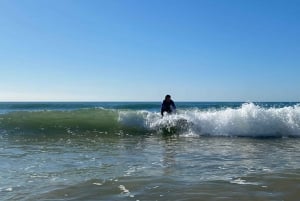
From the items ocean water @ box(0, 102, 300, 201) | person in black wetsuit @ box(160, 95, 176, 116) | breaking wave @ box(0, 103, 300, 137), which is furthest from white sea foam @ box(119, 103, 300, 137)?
ocean water @ box(0, 102, 300, 201)

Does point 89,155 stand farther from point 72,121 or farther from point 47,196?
point 72,121

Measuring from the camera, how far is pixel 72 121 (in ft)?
79.7

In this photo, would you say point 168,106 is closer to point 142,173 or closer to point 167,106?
point 167,106

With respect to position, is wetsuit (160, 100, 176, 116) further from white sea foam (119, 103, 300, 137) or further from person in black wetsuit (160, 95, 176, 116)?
white sea foam (119, 103, 300, 137)

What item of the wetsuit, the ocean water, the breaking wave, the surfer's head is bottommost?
the ocean water

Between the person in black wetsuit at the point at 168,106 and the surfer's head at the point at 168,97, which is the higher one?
the surfer's head at the point at 168,97

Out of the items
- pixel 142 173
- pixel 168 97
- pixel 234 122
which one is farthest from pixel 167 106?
pixel 142 173

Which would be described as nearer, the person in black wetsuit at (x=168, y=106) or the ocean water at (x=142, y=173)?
the ocean water at (x=142, y=173)

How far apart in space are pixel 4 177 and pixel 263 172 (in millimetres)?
5056

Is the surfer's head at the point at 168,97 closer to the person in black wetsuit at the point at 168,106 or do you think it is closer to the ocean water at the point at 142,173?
the person in black wetsuit at the point at 168,106

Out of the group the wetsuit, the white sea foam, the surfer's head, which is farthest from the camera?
the wetsuit

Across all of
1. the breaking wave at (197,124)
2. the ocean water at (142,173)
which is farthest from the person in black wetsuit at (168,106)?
the ocean water at (142,173)

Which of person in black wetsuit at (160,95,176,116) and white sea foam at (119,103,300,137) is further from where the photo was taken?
person in black wetsuit at (160,95,176,116)

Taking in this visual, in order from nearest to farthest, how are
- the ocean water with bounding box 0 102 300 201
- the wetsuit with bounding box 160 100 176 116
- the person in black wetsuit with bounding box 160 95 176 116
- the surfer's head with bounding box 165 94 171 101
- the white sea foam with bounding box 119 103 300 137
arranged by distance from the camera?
1. the ocean water with bounding box 0 102 300 201
2. the white sea foam with bounding box 119 103 300 137
3. the surfer's head with bounding box 165 94 171 101
4. the person in black wetsuit with bounding box 160 95 176 116
5. the wetsuit with bounding box 160 100 176 116
